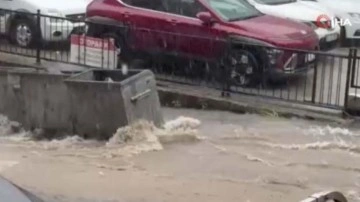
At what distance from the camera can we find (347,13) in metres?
19.1

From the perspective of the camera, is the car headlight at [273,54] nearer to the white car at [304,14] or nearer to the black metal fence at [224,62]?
the black metal fence at [224,62]

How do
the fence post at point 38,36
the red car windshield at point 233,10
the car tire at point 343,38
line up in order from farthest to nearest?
the car tire at point 343,38
the fence post at point 38,36
the red car windshield at point 233,10

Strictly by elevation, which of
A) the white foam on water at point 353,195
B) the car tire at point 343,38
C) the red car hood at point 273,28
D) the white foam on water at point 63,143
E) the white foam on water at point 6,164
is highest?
the red car hood at point 273,28

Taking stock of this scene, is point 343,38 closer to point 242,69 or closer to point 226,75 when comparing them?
point 242,69

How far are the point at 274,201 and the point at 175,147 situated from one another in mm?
2430

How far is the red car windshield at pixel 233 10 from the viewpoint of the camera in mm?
14742

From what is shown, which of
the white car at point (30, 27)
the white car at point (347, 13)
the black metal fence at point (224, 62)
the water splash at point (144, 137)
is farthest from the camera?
the white car at point (347, 13)

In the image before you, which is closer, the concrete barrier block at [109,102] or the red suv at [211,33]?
the concrete barrier block at [109,102]

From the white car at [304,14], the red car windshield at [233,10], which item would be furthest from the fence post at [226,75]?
the white car at [304,14]

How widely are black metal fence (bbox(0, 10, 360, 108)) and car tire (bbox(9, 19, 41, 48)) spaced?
0.22m

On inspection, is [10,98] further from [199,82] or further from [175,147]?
[199,82]

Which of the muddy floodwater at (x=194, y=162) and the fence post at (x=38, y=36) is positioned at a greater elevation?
the fence post at (x=38, y=36)

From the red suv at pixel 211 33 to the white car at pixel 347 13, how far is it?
363 centimetres

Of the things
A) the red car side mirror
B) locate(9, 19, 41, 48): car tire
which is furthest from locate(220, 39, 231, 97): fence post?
locate(9, 19, 41, 48): car tire
